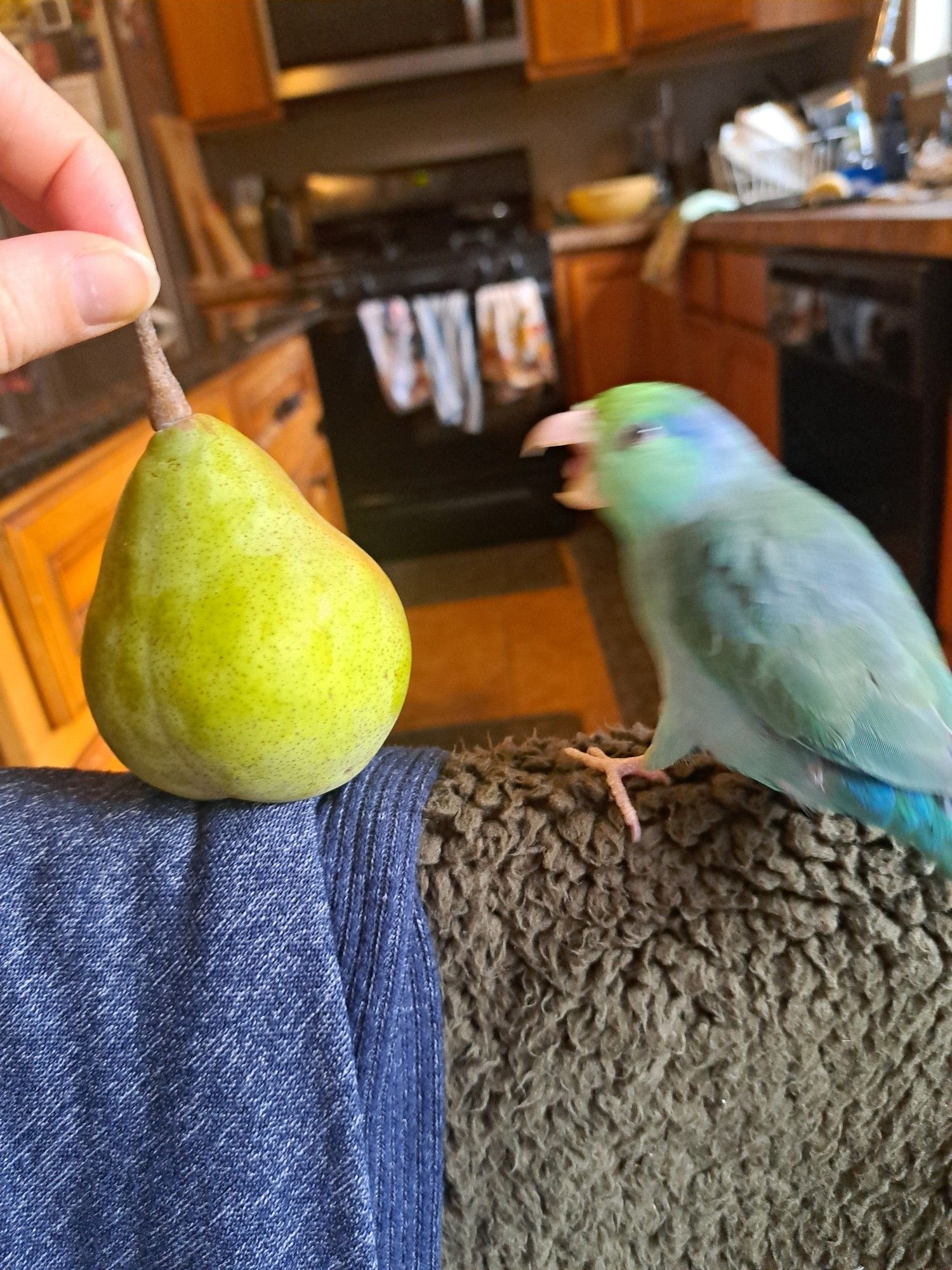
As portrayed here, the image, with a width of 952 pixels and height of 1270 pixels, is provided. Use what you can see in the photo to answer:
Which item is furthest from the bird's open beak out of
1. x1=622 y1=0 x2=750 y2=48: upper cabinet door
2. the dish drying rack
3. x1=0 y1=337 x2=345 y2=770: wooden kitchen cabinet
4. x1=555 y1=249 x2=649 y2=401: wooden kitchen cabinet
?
x1=622 y1=0 x2=750 y2=48: upper cabinet door

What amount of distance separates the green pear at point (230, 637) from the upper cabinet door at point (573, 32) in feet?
11.0

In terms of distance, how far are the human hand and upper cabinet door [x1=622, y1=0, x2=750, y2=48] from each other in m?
3.08

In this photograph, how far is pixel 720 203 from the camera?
2.62 metres

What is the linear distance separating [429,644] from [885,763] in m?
2.00

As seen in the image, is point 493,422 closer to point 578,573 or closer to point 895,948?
point 578,573

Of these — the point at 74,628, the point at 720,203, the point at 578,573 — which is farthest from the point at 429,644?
the point at 720,203

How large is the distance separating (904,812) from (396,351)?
2714 mm

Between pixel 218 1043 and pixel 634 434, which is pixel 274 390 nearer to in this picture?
pixel 634 434

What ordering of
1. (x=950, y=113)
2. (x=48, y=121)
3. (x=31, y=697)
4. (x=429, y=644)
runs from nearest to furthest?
1. (x=48, y=121)
2. (x=31, y=697)
3. (x=950, y=113)
4. (x=429, y=644)

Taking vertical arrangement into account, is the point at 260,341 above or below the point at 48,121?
below

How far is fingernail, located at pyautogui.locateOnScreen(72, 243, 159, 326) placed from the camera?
1.43 ft

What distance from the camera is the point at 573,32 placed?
311 centimetres

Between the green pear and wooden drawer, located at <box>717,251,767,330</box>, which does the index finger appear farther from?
wooden drawer, located at <box>717,251,767,330</box>

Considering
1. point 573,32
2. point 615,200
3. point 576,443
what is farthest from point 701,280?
point 576,443
